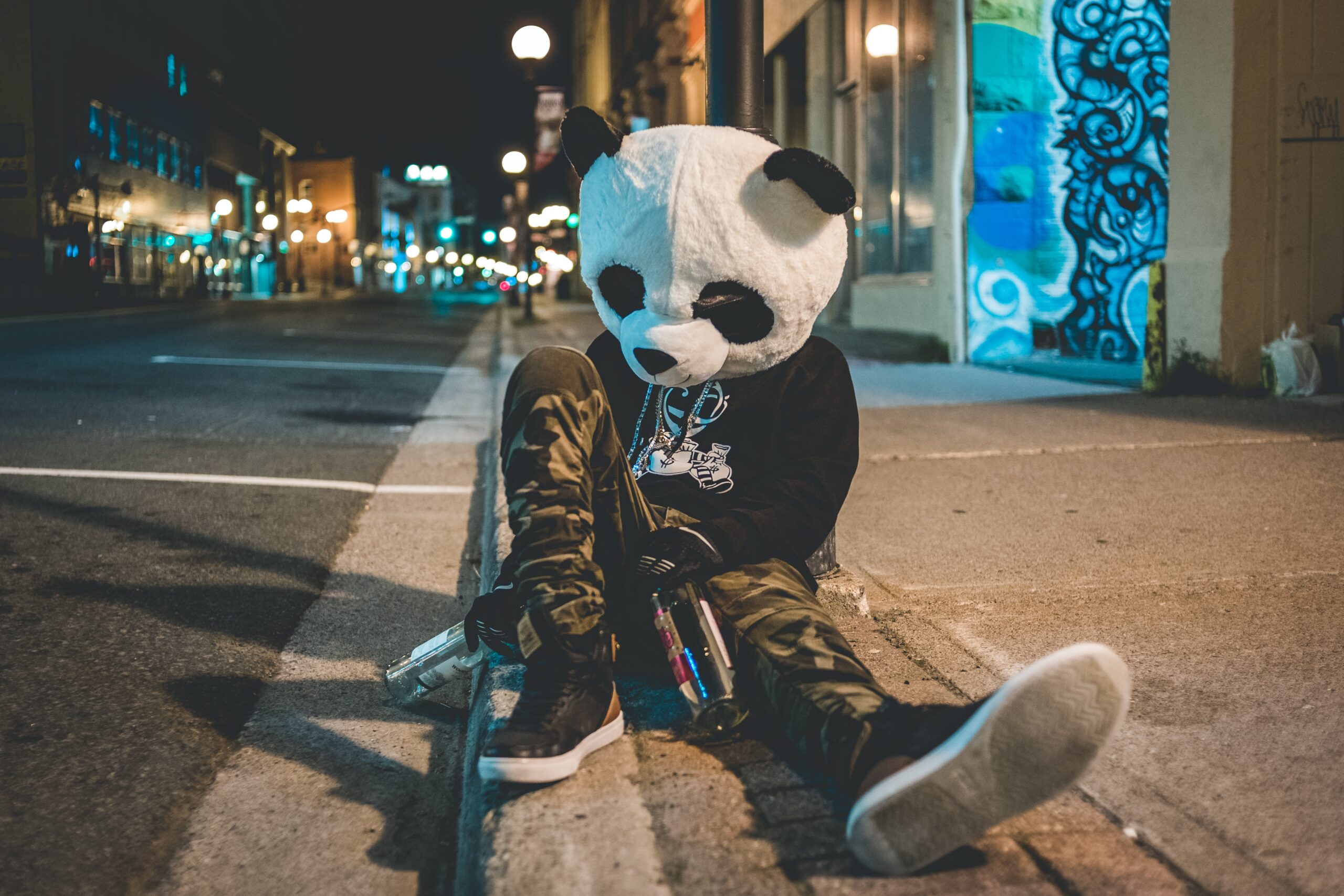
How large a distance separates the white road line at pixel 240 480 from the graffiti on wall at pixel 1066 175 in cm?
625

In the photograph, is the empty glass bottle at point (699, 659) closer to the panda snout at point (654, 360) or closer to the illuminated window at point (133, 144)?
the panda snout at point (654, 360)

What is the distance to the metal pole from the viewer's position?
3408 mm

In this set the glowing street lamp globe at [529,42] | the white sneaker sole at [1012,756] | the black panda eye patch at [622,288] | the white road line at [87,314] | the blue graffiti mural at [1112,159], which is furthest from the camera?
the white road line at [87,314]

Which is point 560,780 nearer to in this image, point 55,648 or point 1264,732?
point 1264,732

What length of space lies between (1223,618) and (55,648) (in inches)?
122

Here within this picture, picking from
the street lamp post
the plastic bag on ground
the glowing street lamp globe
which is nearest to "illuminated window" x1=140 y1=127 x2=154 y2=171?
the street lamp post

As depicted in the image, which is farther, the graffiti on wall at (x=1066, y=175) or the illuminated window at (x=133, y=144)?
the illuminated window at (x=133, y=144)

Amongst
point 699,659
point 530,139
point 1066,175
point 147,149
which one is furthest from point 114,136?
point 699,659

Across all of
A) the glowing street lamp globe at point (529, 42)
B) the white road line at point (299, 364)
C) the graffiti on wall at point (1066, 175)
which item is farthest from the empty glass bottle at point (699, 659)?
the glowing street lamp globe at point (529, 42)

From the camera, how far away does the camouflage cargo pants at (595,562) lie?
1932mm

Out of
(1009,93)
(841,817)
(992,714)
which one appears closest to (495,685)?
(841,817)

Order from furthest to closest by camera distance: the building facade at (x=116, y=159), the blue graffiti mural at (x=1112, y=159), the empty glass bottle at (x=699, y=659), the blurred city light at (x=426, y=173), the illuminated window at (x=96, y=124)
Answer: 1. the blurred city light at (x=426, y=173)
2. the illuminated window at (x=96, y=124)
3. the building facade at (x=116, y=159)
4. the blue graffiti mural at (x=1112, y=159)
5. the empty glass bottle at (x=699, y=659)

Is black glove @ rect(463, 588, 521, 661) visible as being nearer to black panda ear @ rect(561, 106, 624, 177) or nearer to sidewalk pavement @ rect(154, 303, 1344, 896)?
sidewalk pavement @ rect(154, 303, 1344, 896)

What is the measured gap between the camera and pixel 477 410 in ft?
28.3
